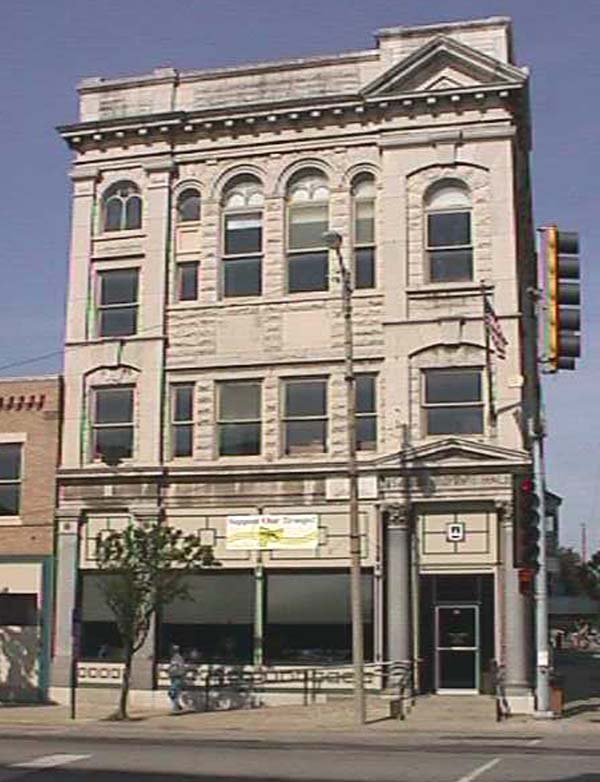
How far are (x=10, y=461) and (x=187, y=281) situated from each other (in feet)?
23.1

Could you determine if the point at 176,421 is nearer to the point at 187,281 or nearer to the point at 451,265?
the point at 187,281

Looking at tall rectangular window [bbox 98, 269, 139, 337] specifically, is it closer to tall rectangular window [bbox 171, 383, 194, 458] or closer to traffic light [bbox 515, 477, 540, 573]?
tall rectangular window [bbox 171, 383, 194, 458]

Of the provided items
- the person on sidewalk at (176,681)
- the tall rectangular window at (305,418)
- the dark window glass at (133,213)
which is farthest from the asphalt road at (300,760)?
the dark window glass at (133,213)

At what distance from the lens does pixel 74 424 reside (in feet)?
116

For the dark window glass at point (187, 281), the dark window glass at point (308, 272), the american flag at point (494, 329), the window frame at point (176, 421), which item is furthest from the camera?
the dark window glass at point (187, 281)

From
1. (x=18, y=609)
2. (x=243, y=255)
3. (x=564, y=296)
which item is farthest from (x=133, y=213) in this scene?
(x=564, y=296)

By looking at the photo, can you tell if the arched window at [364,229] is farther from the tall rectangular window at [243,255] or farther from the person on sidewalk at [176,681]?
the person on sidewalk at [176,681]

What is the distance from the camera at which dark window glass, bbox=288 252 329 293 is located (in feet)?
113

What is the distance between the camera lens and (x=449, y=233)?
3359 cm

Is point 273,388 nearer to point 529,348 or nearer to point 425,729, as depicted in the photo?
point 529,348

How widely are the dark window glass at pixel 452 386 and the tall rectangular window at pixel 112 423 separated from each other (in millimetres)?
8237

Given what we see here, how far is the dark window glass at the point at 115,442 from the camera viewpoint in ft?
115

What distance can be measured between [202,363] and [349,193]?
5989 mm

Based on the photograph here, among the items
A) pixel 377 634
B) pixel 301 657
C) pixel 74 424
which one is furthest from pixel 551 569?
pixel 74 424
